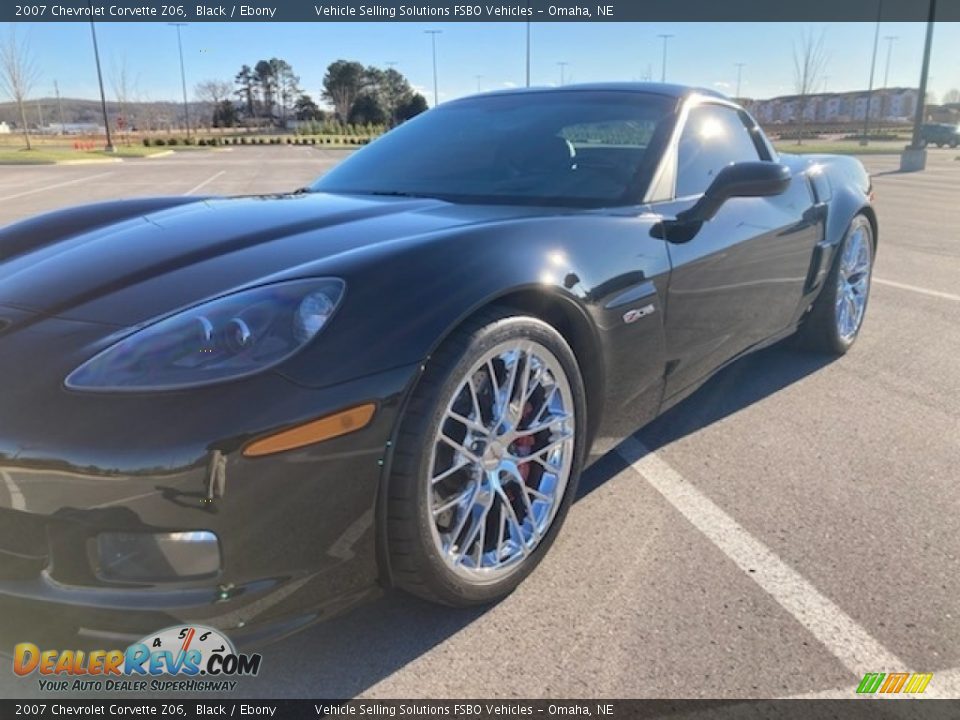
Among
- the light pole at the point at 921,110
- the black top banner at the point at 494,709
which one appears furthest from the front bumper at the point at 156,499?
the light pole at the point at 921,110

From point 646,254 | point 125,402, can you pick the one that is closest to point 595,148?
point 646,254

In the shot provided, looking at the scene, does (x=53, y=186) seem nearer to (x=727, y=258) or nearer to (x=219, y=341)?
(x=727, y=258)

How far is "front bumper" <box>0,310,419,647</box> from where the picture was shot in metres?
1.54

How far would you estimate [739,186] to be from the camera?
9.21ft

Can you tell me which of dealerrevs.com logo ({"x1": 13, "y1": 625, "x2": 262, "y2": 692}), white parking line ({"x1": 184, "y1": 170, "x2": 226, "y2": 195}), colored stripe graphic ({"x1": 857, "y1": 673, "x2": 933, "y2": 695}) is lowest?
colored stripe graphic ({"x1": 857, "y1": 673, "x2": 933, "y2": 695})

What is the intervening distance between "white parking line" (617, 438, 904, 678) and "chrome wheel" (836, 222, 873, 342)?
1.94 m

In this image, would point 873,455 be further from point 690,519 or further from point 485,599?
point 485,599

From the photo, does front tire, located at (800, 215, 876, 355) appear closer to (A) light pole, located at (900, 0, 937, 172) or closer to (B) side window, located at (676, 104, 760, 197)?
(B) side window, located at (676, 104, 760, 197)

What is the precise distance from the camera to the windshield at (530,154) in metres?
2.87

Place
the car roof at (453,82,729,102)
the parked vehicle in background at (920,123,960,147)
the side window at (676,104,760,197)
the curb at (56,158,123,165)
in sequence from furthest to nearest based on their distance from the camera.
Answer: the parked vehicle in background at (920,123,960,147) < the curb at (56,158,123,165) < the car roof at (453,82,729,102) < the side window at (676,104,760,197)

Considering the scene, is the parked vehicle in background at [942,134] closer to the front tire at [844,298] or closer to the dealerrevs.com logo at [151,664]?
the front tire at [844,298]

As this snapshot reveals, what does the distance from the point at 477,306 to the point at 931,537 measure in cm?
172

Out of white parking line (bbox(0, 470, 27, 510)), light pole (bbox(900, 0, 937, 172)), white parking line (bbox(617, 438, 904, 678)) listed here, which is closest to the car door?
white parking line (bbox(617, 438, 904, 678))

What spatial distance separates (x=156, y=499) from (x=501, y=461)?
3.04ft
